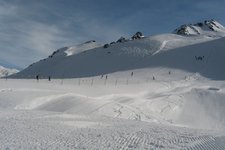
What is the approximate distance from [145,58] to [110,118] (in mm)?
94512

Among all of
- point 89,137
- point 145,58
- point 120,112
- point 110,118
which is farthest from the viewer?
point 145,58

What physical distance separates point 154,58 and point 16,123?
9946 cm

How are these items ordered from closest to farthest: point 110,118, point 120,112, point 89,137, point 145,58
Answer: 1. point 89,137
2. point 110,118
3. point 120,112
4. point 145,58

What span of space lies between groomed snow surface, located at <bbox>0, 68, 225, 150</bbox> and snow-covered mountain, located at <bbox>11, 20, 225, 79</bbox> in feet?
111

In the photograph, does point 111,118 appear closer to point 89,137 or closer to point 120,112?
point 120,112

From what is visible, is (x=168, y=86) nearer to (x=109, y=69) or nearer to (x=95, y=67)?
(x=109, y=69)

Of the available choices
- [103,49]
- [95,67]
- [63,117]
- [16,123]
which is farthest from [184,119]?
[103,49]

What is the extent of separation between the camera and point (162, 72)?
322 ft

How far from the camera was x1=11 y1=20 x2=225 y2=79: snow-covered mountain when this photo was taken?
111 meters

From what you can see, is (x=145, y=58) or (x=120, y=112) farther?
(x=145, y=58)

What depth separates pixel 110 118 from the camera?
32406 mm

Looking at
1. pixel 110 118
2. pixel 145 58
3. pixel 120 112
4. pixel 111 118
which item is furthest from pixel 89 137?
pixel 145 58

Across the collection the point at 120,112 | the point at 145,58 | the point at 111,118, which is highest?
the point at 145,58

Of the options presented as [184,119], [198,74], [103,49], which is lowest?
[184,119]
